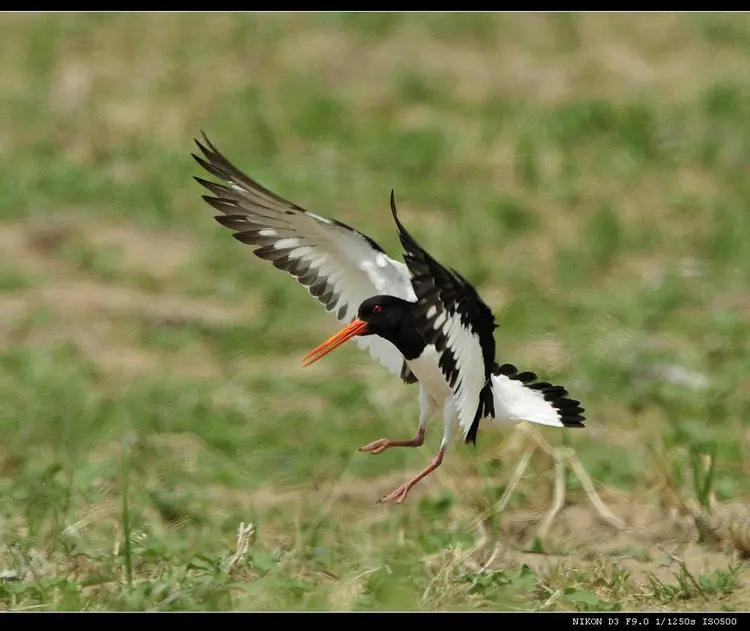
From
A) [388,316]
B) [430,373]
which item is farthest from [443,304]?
[430,373]

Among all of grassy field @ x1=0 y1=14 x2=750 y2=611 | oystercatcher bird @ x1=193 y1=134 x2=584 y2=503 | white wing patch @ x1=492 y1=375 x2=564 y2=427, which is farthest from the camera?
white wing patch @ x1=492 y1=375 x2=564 y2=427

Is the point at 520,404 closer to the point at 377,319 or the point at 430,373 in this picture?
the point at 430,373

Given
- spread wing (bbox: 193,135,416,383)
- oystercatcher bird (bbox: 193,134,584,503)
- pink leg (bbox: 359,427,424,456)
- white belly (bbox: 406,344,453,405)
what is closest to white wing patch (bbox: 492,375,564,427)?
oystercatcher bird (bbox: 193,134,584,503)

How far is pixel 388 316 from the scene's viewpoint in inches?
233

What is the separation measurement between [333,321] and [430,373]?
3275 millimetres

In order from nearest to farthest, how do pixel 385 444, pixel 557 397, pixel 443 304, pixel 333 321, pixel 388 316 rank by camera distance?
pixel 443 304 < pixel 388 316 < pixel 385 444 < pixel 557 397 < pixel 333 321

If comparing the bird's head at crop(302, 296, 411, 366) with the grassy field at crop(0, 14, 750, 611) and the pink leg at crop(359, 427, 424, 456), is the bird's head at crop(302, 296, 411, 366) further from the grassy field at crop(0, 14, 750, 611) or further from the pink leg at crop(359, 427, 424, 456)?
the grassy field at crop(0, 14, 750, 611)

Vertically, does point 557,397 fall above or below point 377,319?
below

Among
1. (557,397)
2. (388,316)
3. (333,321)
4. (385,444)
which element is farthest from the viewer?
(333,321)

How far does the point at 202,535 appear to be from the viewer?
6.30 m

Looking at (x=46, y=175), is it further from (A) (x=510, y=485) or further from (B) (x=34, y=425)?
(A) (x=510, y=485)

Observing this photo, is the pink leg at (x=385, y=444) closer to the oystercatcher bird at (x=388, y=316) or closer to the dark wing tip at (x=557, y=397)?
the oystercatcher bird at (x=388, y=316)

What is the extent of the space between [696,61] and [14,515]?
8.76 m

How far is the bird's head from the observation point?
5922mm
